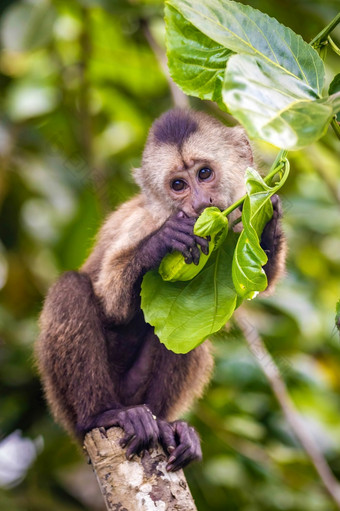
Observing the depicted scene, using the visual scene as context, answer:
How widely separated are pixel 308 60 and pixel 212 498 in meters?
4.69

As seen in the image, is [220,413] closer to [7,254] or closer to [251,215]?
[7,254]

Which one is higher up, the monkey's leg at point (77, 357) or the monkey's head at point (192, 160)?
the monkey's head at point (192, 160)

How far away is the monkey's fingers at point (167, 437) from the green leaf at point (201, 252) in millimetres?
1062

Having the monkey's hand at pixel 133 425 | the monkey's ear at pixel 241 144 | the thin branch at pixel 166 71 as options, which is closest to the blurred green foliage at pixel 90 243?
the thin branch at pixel 166 71

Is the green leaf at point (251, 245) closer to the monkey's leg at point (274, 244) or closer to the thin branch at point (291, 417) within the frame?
the monkey's leg at point (274, 244)

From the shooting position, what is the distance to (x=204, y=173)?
4336mm

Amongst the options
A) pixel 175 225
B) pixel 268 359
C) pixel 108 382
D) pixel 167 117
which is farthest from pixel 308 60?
pixel 268 359

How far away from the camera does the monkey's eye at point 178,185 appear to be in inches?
172

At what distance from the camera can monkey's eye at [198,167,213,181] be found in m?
4.32

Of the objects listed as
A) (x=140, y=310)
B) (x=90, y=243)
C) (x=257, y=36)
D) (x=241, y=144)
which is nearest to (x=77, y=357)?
(x=140, y=310)

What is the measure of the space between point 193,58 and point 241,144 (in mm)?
2347

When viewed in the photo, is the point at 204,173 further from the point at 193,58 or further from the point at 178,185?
the point at 193,58

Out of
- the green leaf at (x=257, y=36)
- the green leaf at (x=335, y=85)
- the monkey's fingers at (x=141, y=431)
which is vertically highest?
the green leaf at (x=257, y=36)

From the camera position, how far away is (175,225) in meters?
3.53
